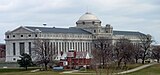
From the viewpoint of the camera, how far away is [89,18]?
196 m

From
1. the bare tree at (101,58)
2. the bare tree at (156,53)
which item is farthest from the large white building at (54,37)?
the bare tree at (156,53)

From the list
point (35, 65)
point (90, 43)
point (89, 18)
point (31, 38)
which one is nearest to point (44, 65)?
point (35, 65)

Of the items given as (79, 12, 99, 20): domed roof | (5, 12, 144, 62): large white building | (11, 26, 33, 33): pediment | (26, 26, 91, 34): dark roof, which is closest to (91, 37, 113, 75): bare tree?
(5, 12, 144, 62): large white building

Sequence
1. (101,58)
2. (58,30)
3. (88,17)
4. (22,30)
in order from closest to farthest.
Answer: (101,58)
(22,30)
(58,30)
(88,17)

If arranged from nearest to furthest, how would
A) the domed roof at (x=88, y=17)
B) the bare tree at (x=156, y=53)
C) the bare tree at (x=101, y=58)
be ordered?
the bare tree at (x=101, y=58) → the bare tree at (x=156, y=53) → the domed roof at (x=88, y=17)

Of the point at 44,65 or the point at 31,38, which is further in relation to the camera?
the point at 31,38

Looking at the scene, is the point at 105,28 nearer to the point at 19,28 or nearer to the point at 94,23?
the point at 94,23

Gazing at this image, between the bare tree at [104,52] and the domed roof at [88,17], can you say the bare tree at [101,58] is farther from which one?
the domed roof at [88,17]

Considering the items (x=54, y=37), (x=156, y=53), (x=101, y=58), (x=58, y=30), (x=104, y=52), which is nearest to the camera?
(x=101, y=58)

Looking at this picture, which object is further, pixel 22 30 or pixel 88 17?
pixel 88 17

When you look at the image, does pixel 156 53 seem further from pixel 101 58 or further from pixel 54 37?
pixel 101 58

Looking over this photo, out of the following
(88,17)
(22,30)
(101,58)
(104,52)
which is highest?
(88,17)

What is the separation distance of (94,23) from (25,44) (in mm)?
38212

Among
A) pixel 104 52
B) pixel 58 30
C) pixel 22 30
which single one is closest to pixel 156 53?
pixel 104 52
